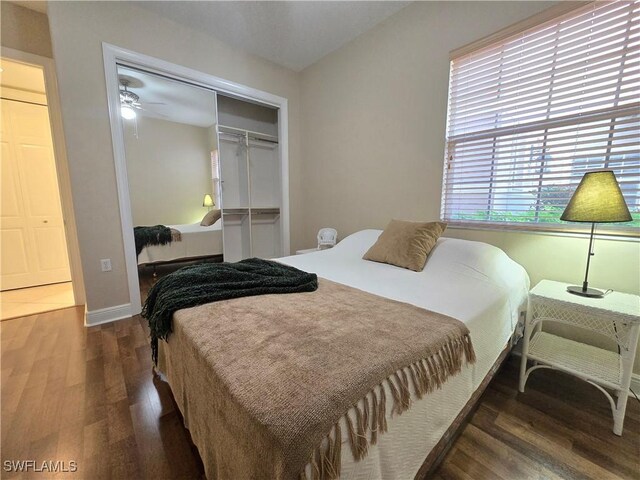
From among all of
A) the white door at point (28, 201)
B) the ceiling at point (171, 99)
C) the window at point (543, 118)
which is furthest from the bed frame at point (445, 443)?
the white door at point (28, 201)

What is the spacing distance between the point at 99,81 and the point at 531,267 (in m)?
3.70

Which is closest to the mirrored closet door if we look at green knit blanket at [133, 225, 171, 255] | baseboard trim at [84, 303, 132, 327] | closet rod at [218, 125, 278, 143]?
closet rod at [218, 125, 278, 143]

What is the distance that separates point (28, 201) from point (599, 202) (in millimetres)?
5422

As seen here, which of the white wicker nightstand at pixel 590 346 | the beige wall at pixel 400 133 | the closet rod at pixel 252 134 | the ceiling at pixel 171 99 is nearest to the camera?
the white wicker nightstand at pixel 590 346

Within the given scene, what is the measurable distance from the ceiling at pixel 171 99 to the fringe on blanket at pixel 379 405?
320 cm

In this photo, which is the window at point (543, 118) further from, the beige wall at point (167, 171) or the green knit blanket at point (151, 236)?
the green knit blanket at point (151, 236)

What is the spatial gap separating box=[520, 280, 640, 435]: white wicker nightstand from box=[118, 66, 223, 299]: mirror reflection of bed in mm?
3111

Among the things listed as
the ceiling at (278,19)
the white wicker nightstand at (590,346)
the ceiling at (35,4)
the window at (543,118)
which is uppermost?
the ceiling at (278,19)

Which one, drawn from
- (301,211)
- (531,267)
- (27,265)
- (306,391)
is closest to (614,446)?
(531,267)

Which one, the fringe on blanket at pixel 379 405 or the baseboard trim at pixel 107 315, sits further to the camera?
the baseboard trim at pixel 107 315

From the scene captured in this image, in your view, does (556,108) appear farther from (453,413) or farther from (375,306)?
(453,413)

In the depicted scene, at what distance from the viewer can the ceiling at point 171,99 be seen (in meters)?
2.50

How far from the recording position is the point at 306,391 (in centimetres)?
67

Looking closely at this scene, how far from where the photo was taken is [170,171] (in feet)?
9.44
